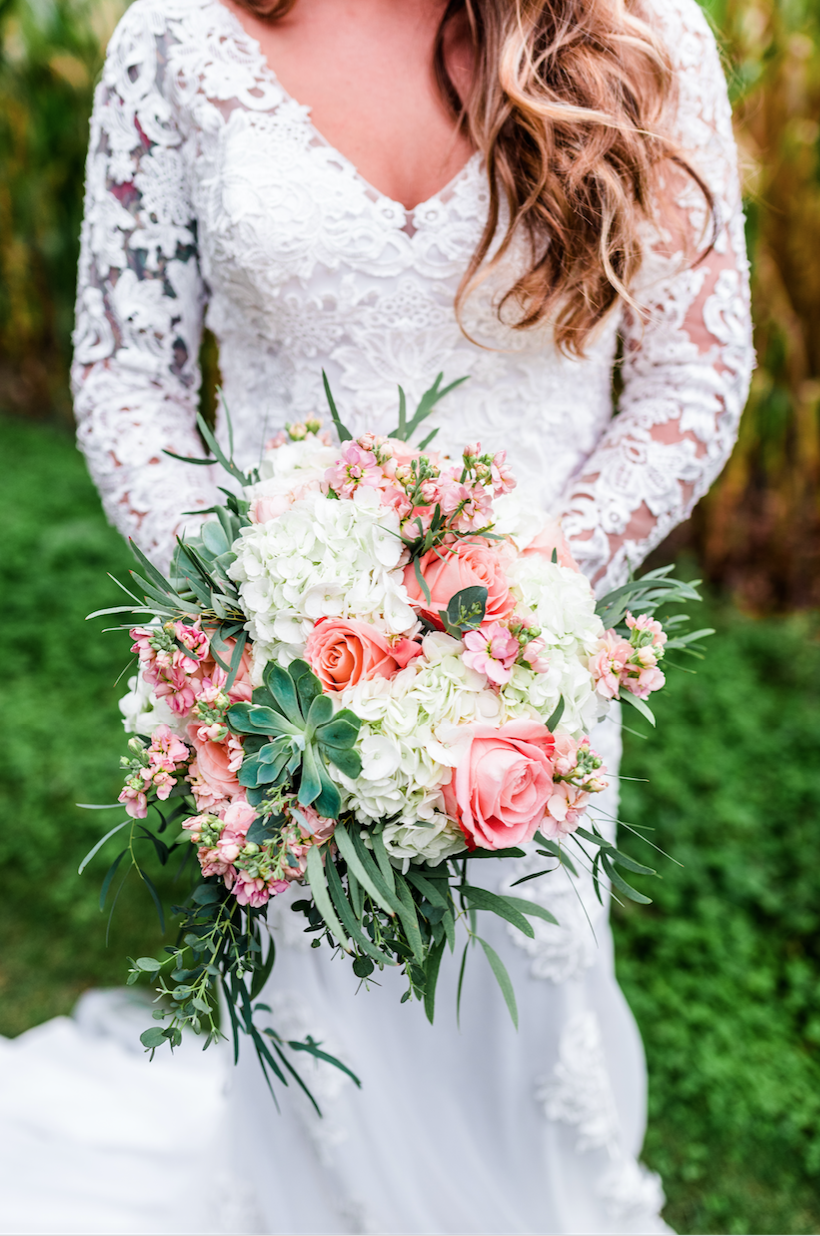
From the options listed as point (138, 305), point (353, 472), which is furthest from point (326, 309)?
point (353, 472)

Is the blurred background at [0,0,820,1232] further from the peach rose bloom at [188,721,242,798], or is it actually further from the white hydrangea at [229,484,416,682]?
the peach rose bloom at [188,721,242,798]

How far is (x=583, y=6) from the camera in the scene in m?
1.43

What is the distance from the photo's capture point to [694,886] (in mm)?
3059

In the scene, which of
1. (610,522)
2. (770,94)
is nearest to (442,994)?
(610,522)

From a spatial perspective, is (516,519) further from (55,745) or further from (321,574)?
(55,745)

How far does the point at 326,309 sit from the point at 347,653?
75 centimetres

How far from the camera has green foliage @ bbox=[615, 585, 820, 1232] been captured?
2.33m

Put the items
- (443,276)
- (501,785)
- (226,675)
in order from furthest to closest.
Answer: (443,276) < (226,675) < (501,785)

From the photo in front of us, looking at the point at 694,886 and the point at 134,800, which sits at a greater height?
the point at 134,800

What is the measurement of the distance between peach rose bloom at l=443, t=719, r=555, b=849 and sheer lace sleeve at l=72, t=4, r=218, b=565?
0.72 m

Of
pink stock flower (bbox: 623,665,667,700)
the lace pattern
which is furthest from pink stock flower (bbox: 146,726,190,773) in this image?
the lace pattern

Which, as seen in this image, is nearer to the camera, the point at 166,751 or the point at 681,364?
the point at 166,751

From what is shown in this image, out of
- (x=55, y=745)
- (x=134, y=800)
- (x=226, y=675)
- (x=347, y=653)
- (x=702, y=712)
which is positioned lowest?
(x=55, y=745)

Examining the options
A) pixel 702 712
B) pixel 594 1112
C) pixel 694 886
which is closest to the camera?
pixel 594 1112
